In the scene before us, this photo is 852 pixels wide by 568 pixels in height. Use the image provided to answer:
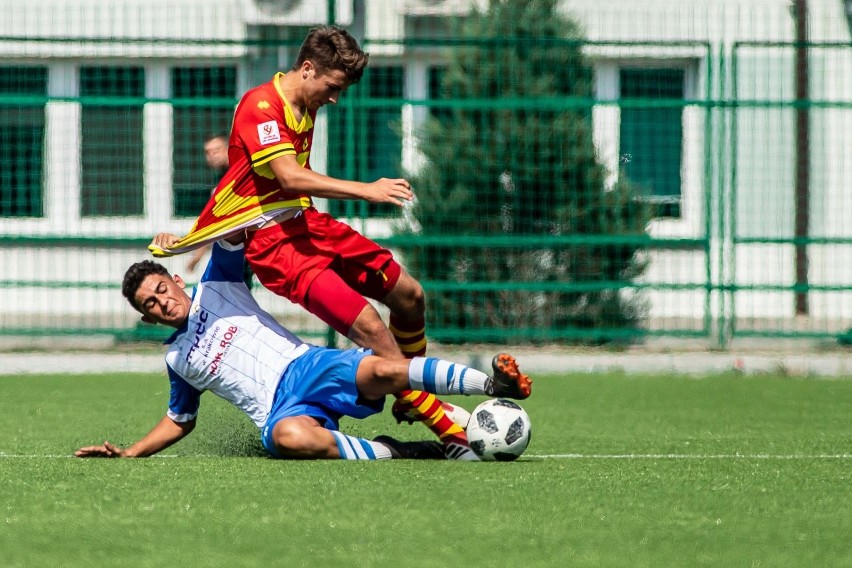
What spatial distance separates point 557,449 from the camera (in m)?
6.80

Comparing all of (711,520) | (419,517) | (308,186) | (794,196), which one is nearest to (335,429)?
(308,186)

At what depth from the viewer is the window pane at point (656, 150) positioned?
1248 centimetres

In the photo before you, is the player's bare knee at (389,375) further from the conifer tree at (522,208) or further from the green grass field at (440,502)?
the conifer tree at (522,208)

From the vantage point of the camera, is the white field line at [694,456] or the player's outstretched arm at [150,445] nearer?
the player's outstretched arm at [150,445]

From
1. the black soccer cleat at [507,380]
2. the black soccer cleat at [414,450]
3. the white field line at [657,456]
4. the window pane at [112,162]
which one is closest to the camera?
the black soccer cleat at [507,380]

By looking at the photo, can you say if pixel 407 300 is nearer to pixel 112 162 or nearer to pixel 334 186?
pixel 334 186

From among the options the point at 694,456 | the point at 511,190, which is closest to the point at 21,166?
the point at 511,190

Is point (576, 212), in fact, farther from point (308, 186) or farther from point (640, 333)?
point (308, 186)

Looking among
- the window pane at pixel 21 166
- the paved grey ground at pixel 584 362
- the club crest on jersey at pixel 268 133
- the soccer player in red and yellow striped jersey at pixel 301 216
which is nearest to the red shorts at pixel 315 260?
the soccer player in red and yellow striped jersey at pixel 301 216

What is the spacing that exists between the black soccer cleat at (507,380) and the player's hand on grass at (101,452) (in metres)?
1.73

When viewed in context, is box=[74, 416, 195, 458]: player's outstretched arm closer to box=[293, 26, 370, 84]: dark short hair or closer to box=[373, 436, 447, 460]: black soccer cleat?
box=[373, 436, 447, 460]: black soccer cleat

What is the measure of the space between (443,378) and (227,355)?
1.07 metres

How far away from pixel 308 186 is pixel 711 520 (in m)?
2.57

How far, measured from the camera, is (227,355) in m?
6.18
